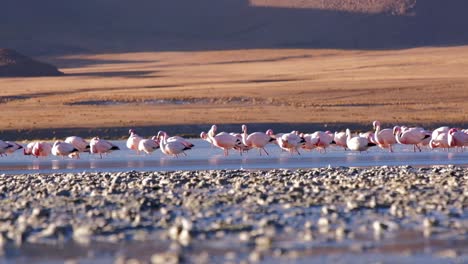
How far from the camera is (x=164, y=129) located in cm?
2864

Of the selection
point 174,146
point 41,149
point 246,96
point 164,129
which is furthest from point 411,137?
point 246,96

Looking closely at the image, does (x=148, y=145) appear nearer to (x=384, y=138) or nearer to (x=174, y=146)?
(x=174, y=146)

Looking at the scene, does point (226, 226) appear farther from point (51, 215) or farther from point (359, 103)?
point (359, 103)

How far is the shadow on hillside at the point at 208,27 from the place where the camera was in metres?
95.8

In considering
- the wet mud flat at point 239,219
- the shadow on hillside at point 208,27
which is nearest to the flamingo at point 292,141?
the wet mud flat at point 239,219

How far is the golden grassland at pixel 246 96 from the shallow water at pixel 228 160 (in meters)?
7.69

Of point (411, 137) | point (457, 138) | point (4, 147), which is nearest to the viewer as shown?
point (457, 138)

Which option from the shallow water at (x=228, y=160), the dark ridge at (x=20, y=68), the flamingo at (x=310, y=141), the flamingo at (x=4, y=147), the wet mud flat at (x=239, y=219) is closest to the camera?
the wet mud flat at (x=239, y=219)

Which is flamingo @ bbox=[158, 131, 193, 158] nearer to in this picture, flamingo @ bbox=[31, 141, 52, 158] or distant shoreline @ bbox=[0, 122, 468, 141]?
flamingo @ bbox=[31, 141, 52, 158]

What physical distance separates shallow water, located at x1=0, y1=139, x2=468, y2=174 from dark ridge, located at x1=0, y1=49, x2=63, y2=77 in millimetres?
39795

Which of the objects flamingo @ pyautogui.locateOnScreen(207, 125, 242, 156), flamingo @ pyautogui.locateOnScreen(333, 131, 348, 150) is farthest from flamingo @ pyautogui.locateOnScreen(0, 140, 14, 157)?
flamingo @ pyautogui.locateOnScreen(333, 131, 348, 150)

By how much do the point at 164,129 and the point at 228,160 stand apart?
347 inches

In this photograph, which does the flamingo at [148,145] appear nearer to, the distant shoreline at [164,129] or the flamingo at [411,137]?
the flamingo at [411,137]

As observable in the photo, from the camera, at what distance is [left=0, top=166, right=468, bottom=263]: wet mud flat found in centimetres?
899
